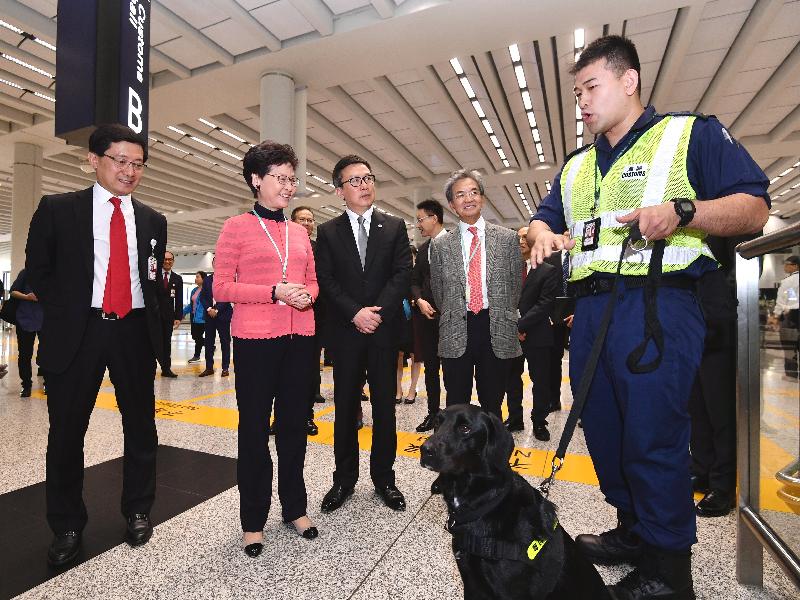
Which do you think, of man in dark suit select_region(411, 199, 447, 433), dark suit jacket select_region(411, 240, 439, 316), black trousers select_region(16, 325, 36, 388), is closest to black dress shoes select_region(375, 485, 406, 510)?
man in dark suit select_region(411, 199, 447, 433)

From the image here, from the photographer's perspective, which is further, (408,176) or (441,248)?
(408,176)

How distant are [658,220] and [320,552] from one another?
72.3 inches

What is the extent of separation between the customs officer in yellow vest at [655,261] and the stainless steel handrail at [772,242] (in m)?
0.08

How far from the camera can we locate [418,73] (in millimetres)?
7777

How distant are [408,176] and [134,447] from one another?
13.6m

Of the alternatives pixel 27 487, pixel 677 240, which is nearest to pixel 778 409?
pixel 677 240

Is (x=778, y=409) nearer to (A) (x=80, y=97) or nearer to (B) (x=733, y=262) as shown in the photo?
(B) (x=733, y=262)

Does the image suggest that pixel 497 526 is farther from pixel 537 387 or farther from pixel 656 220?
pixel 537 387

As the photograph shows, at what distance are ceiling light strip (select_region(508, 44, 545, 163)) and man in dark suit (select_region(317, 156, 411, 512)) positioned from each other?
20.0 feet

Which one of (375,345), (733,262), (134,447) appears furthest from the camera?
(375,345)

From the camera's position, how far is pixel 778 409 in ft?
16.8

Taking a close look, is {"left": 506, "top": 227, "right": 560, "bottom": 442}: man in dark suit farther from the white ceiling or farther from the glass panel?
the white ceiling

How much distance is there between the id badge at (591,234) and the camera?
4.84 feet

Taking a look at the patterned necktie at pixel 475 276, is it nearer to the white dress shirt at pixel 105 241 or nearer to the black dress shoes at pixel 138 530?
the white dress shirt at pixel 105 241
